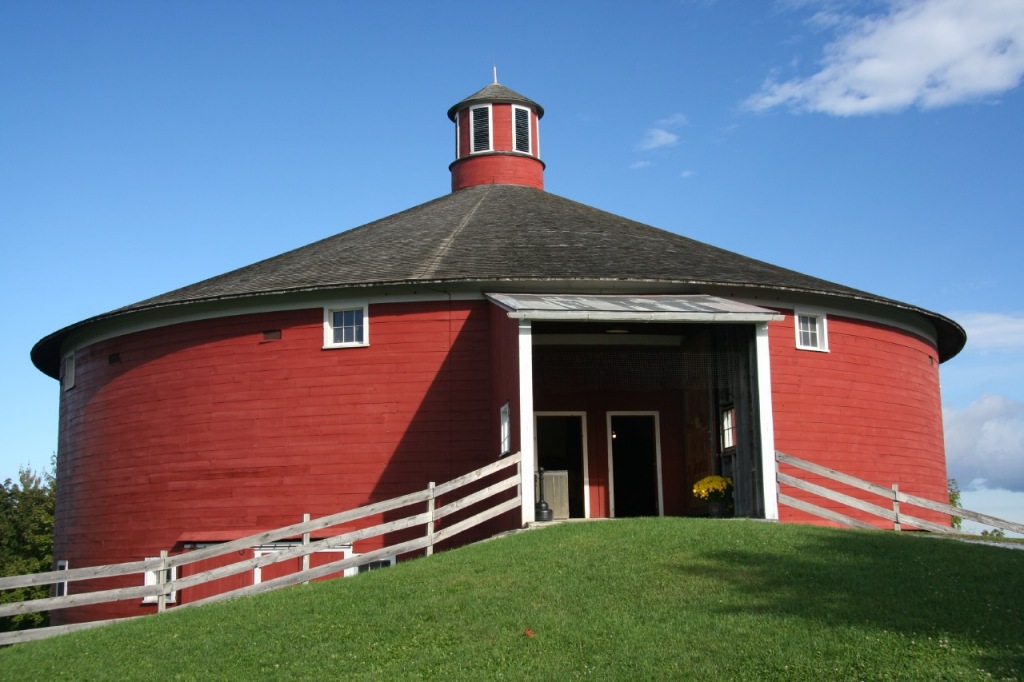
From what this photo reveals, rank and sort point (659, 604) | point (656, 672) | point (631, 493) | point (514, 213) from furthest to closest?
point (514, 213), point (631, 493), point (659, 604), point (656, 672)

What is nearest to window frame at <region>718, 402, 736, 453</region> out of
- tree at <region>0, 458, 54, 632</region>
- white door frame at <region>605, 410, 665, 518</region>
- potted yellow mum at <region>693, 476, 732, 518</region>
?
potted yellow mum at <region>693, 476, 732, 518</region>

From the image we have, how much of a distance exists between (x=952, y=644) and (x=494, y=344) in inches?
394

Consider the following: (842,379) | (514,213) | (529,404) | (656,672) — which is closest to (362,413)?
(529,404)

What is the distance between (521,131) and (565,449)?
10700 millimetres

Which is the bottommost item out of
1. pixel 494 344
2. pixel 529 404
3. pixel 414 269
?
pixel 529 404

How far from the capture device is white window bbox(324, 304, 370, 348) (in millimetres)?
19047

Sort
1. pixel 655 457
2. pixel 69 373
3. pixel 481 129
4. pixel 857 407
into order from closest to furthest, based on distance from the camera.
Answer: pixel 655 457
pixel 857 407
pixel 69 373
pixel 481 129

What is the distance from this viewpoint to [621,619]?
10.5 meters

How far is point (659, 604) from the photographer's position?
10906 millimetres

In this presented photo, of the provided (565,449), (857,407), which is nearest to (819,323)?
(857,407)

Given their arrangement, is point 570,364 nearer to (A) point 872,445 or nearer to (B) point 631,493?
(B) point 631,493

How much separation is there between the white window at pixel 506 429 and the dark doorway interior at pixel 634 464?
3.05 m

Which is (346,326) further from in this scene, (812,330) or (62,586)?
(62,586)

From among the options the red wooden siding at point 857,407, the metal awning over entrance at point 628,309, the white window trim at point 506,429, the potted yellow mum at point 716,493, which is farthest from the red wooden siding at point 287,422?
the red wooden siding at point 857,407
